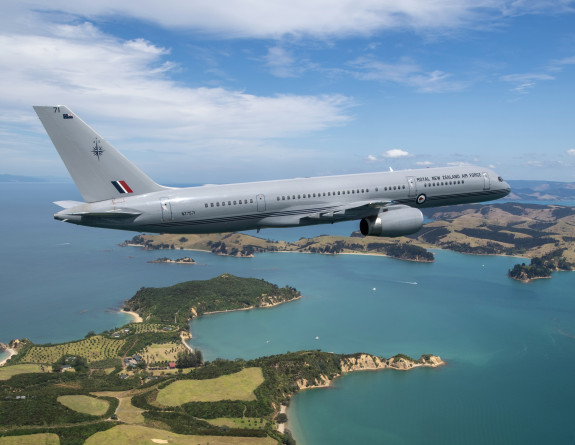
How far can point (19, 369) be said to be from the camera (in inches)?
5236

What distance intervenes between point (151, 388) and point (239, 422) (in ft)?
102

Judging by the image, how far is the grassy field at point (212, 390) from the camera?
370ft

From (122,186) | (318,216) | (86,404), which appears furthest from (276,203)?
(86,404)

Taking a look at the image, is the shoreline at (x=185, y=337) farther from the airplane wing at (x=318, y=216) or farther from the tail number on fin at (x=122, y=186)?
the tail number on fin at (x=122, y=186)

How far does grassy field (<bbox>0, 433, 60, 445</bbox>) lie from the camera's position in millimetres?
86938

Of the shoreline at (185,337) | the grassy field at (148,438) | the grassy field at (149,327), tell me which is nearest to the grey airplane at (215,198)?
the grassy field at (148,438)

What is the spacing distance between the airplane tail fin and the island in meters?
79.5

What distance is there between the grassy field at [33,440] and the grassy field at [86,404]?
11543 mm

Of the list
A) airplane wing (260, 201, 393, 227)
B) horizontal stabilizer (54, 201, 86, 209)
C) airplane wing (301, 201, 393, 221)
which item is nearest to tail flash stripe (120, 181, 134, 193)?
horizontal stabilizer (54, 201, 86, 209)

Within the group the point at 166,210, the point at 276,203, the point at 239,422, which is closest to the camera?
the point at 166,210

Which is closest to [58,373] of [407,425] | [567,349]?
[407,425]

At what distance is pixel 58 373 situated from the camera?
12812 centimetres

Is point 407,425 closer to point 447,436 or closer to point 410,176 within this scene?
point 447,436

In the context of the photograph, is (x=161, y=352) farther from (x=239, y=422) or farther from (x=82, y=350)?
(x=239, y=422)
